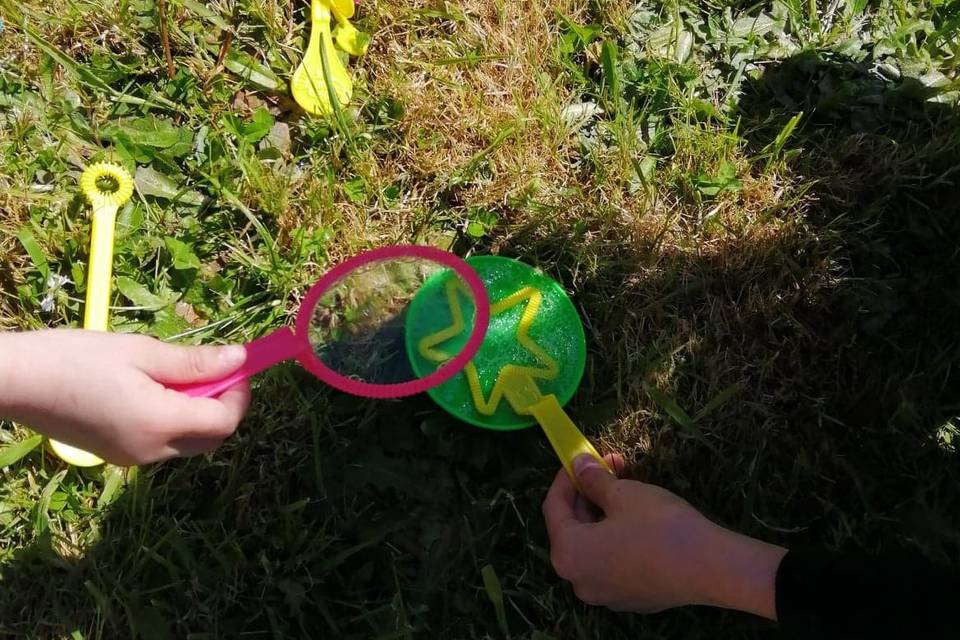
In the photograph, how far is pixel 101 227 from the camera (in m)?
1.79

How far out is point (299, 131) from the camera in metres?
1.95

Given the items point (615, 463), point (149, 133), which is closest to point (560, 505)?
point (615, 463)

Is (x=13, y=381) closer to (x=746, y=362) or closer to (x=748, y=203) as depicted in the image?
(x=746, y=362)

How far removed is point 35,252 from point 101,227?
16cm

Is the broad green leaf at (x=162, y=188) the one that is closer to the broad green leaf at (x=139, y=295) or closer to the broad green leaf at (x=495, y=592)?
the broad green leaf at (x=139, y=295)

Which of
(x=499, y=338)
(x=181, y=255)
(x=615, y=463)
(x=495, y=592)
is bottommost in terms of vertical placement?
(x=495, y=592)

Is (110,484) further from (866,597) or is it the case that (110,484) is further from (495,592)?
(866,597)

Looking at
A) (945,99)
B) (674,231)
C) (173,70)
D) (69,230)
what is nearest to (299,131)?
(173,70)

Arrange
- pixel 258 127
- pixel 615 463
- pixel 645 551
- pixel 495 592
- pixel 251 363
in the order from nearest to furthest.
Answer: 1. pixel 251 363
2. pixel 645 551
3. pixel 495 592
4. pixel 615 463
5. pixel 258 127

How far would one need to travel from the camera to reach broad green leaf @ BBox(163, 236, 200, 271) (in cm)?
179

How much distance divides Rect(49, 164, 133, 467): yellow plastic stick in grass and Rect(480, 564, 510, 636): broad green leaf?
37.6 inches

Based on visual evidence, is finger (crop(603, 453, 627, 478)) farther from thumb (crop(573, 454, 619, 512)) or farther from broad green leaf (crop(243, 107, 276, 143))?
broad green leaf (crop(243, 107, 276, 143))

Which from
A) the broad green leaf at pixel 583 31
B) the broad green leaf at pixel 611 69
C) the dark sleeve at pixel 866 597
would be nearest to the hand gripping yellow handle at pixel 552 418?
the dark sleeve at pixel 866 597

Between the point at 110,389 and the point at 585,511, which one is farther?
the point at 585,511
